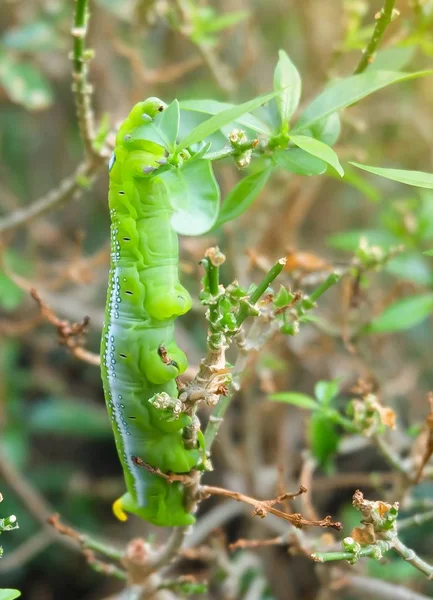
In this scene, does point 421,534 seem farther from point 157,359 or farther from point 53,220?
point 53,220

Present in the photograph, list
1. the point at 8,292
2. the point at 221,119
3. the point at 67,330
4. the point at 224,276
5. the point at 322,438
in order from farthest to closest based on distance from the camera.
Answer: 1. the point at 224,276
2. the point at 8,292
3. the point at 322,438
4. the point at 67,330
5. the point at 221,119

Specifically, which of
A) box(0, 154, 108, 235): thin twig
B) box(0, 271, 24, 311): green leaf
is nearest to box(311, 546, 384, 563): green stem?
box(0, 154, 108, 235): thin twig

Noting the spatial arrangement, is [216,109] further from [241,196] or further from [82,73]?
[82,73]

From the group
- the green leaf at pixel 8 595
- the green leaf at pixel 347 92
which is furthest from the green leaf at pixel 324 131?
the green leaf at pixel 8 595

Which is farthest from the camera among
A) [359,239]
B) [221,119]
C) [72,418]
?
[72,418]

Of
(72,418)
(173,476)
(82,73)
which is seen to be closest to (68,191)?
(82,73)

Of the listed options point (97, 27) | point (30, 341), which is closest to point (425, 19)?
point (97, 27)
